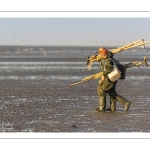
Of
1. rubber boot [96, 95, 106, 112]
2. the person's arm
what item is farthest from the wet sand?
the person's arm

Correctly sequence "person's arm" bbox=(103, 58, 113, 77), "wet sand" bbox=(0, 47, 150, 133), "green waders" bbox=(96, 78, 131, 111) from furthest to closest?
"green waders" bbox=(96, 78, 131, 111)
"person's arm" bbox=(103, 58, 113, 77)
"wet sand" bbox=(0, 47, 150, 133)

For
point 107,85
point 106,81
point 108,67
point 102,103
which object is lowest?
point 102,103

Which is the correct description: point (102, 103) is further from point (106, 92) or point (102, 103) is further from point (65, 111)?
point (65, 111)

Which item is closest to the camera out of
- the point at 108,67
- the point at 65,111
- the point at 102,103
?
the point at 108,67

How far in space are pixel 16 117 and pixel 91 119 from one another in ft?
6.09

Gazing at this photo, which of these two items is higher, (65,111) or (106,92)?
(106,92)

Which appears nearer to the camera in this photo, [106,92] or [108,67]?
[108,67]

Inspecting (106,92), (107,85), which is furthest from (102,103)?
(107,85)

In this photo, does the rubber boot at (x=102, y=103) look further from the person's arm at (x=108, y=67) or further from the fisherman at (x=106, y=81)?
the person's arm at (x=108, y=67)

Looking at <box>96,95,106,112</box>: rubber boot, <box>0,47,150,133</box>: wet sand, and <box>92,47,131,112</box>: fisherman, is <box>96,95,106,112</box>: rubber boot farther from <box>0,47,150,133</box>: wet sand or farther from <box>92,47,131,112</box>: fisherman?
<box>0,47,150,133</box>: wet sand

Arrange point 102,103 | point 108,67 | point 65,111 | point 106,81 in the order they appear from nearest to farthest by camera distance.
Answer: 1. point 108,67
2. point 106,81
3. point 102,103
4. point 65,111

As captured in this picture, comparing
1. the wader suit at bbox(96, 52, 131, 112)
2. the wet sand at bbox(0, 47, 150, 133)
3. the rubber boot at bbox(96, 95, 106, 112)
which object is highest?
the wader suit at bbox(96, 52, 131, 112)
